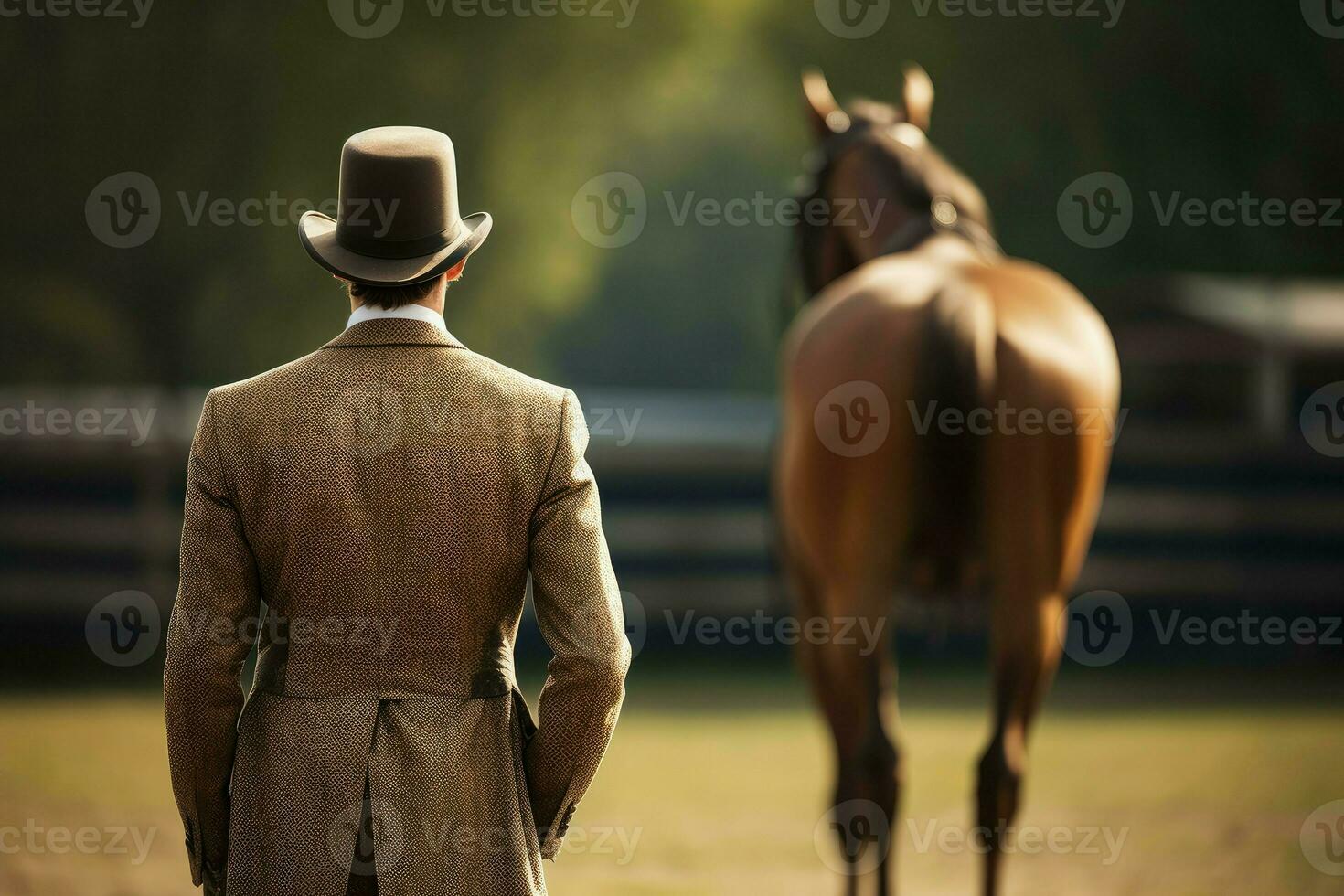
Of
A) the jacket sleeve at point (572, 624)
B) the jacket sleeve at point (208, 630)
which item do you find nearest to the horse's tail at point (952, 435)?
the jacket sleeve at point (572, 624)

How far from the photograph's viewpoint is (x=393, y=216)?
206 centimetres

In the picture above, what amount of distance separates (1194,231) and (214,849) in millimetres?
11114

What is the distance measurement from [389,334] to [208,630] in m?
0.47

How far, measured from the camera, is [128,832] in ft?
17.3

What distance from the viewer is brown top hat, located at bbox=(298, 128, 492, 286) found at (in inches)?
81.0

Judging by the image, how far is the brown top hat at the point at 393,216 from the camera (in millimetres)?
2059

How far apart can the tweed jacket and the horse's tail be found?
1840 mm

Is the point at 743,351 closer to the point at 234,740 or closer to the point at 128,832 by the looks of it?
the point at 128,832

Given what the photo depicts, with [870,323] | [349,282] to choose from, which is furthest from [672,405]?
[349,282]

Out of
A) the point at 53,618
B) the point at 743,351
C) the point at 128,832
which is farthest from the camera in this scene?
the point at 743,351

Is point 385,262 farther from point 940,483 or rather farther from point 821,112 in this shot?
point 821,112

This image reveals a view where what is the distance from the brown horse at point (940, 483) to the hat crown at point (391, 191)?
6.17 ft

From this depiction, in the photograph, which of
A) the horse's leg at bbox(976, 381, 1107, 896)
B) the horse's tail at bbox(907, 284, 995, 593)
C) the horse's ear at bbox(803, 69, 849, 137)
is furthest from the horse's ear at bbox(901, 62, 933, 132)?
the horse's leg at bbox(976, 381, 1107, 896)

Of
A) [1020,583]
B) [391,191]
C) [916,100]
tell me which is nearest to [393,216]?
[391,191]
